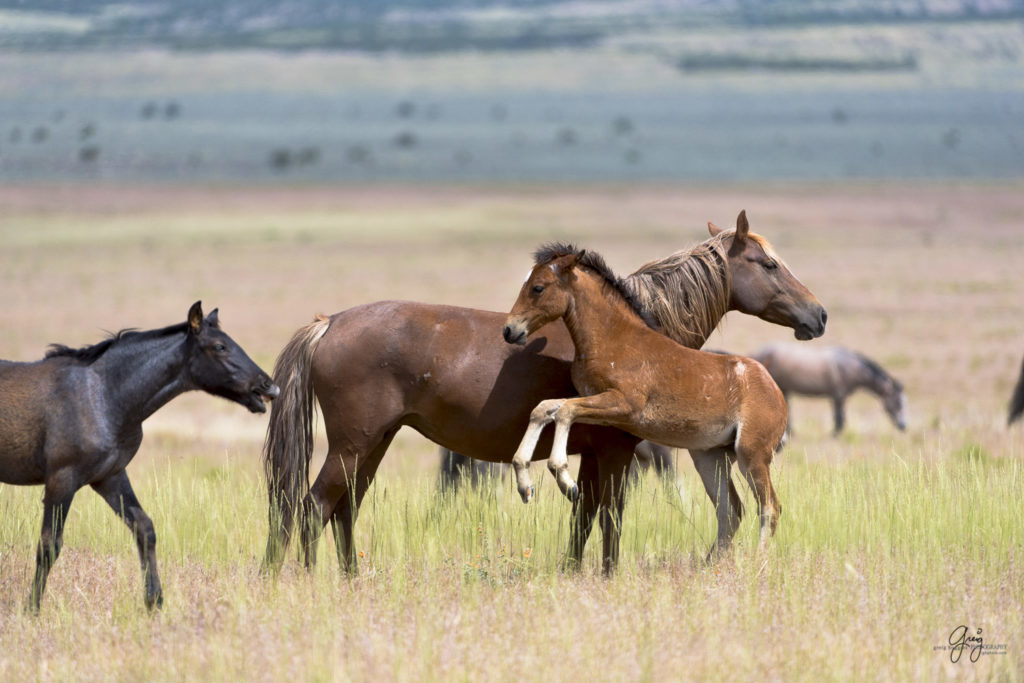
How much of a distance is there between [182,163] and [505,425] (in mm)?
119352

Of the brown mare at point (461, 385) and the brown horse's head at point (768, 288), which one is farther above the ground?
the brown horse's head at point (768, 288)

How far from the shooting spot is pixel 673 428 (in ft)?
24.2

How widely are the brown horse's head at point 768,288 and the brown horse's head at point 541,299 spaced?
3.85 feet

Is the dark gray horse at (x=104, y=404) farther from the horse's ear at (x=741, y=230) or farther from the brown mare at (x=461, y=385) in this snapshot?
the horse's ear at (x=741, y=230)

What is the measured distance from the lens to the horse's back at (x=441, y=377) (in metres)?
7.56

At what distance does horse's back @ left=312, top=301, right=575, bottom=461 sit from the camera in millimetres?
7562

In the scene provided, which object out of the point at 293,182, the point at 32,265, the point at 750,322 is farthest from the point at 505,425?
the point at 293,182

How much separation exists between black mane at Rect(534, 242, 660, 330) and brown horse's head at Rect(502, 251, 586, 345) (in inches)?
1.8

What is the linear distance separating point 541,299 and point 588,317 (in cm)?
33

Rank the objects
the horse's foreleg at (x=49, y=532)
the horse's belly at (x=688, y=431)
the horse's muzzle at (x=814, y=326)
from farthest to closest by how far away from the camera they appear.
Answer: the horse's muzzle at (x=814, y=326) < the horse's belly at (x=688, y=431) < the horse's foreleg at (x=49, y=532)

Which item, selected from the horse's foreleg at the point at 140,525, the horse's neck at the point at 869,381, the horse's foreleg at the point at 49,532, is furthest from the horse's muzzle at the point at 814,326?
the horse's neck at the point at 869,381

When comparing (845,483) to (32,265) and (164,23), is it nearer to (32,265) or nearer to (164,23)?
(32,265)

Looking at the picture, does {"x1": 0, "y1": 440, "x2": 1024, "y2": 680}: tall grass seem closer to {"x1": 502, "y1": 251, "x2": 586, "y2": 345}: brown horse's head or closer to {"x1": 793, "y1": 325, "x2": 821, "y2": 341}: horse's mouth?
{"x1": 793, "y1": 325, "x2": 821, "y2": 341}: horse's mouth

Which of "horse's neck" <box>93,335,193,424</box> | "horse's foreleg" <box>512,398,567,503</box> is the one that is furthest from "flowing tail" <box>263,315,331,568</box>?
"horse's foreleg" <box>512,398,567,503</box>
